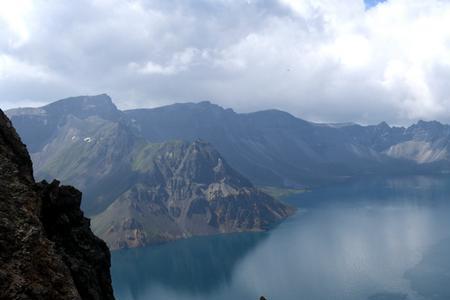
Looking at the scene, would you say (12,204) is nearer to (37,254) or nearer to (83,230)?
(37,254)

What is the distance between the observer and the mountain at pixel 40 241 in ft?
96.0

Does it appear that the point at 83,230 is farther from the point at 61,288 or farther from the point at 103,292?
the point at 61,288

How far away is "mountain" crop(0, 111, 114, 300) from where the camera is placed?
96.0 feet

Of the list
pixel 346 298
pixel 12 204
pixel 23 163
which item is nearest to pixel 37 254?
pixel 12 204

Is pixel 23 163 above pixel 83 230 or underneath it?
above

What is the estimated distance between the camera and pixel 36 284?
29.1m

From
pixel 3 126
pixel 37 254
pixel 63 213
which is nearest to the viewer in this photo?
pixel 37 254

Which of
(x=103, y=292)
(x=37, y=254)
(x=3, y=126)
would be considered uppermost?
(x=3, y=126)

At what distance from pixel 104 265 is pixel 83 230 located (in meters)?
4.17

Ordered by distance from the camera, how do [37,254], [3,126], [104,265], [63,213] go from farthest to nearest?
[104,265]
[63,213]
[3,126]
[37,254]

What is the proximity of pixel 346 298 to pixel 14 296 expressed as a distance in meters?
190

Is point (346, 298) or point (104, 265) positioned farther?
point (346, 298)

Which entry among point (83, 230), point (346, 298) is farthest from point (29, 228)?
point (346, 298)

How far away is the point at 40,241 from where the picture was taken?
31594mm
